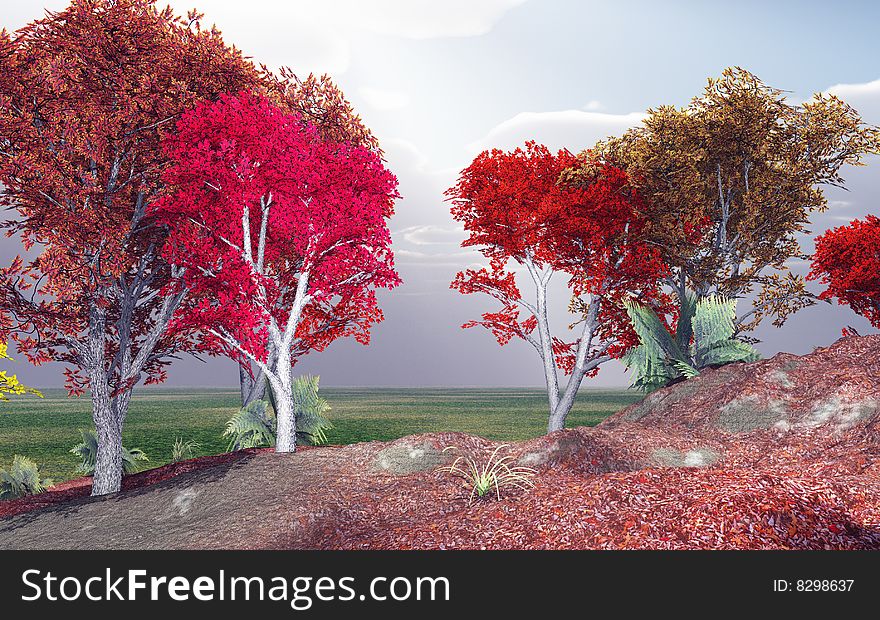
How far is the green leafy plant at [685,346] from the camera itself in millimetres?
16047

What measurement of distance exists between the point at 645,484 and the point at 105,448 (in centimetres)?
1029

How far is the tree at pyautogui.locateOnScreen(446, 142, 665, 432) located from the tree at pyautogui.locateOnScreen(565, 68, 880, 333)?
612 mm

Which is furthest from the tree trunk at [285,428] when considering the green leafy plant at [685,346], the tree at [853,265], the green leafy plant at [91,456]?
the tree at [853,265]

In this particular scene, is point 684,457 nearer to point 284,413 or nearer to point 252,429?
point 284,413

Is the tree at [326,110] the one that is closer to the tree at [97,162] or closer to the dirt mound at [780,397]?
the tree at [97,162]

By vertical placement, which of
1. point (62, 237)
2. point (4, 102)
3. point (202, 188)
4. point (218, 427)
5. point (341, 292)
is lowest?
point (218, 427)

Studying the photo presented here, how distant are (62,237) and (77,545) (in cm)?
545

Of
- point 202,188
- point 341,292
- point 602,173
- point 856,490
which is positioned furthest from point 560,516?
point 602,173

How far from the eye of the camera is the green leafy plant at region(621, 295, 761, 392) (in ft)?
52.6

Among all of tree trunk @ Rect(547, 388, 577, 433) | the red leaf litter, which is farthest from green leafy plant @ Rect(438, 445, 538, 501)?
tree trunk @ Rect(547, 388, 577, 433)

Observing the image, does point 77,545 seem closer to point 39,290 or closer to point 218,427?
point 39,290

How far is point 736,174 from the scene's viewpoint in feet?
57.3

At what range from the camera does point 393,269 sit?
13898mm

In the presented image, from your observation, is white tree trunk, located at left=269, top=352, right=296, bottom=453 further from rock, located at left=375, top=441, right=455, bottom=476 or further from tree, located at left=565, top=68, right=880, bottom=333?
tree, located at left=565, top=68, right=880, bottom=333
